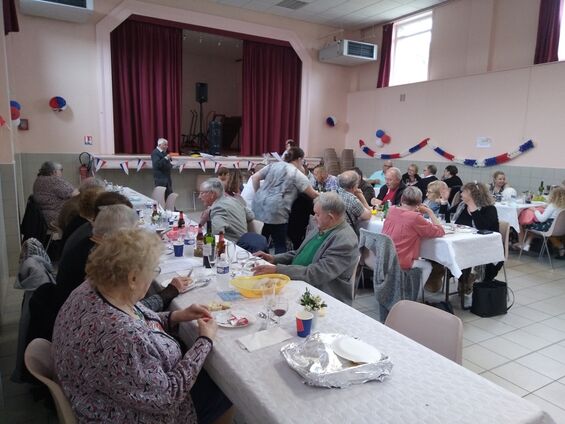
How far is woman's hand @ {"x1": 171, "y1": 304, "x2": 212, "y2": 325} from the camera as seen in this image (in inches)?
67.7

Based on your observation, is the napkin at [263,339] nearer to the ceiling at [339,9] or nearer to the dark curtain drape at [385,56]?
the ceiling at [339,9]

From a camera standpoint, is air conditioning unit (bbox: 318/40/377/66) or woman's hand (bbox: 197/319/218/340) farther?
air conditioning unit (bbox: 318/40/377/66)

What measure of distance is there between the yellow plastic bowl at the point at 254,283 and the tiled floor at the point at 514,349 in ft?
4.19

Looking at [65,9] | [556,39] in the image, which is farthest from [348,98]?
[65,9]

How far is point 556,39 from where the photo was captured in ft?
21.0

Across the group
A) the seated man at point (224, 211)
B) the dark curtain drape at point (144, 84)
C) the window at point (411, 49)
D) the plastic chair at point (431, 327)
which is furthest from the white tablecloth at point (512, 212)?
the dark curtain drape at point (144, 84)

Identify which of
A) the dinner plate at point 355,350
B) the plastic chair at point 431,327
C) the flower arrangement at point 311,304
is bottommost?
the plastic chair at point 431,327

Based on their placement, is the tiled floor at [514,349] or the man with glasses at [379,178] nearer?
the tiled floor at [514,349]

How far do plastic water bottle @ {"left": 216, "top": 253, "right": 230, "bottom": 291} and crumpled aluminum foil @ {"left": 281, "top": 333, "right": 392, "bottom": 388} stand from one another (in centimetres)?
75

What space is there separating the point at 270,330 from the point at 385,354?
0.45 meters

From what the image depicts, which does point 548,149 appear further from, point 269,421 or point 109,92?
point 109,92

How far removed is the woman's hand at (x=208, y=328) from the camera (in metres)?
1.56

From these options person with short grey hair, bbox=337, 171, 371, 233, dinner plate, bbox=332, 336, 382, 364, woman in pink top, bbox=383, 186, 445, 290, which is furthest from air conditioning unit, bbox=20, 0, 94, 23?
dinner plate, bbox=332, 336, 382, 364

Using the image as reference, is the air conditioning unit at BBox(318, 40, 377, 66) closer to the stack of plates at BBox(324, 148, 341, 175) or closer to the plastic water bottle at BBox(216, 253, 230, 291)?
the stack of plates at BBox(324, 148, 341, 175)
